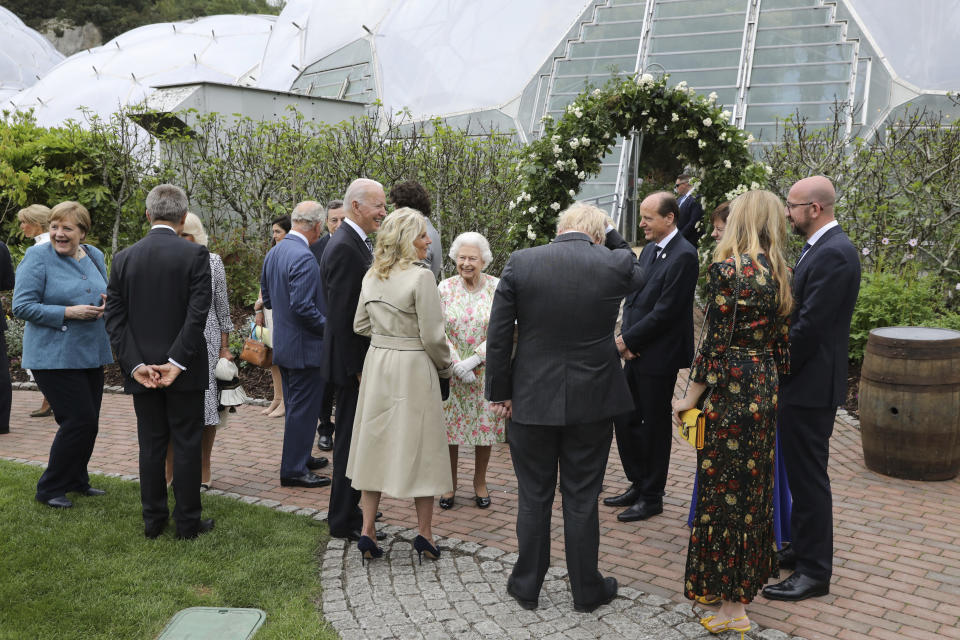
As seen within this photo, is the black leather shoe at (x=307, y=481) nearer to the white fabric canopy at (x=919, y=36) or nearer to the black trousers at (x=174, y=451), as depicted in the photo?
the black trousers at (x=174, y=451)

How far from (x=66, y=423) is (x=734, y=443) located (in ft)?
13.8

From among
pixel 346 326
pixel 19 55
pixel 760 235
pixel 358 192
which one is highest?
pixel 19 55

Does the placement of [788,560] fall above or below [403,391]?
below

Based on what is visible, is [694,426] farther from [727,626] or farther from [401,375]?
[401,375]

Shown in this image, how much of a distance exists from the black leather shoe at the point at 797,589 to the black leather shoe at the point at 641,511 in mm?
1145

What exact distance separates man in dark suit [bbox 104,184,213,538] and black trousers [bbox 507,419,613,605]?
2.02 m

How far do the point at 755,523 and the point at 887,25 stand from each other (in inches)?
566

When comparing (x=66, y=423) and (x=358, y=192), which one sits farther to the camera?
(x=66, y=423)

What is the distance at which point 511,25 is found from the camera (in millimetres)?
17031

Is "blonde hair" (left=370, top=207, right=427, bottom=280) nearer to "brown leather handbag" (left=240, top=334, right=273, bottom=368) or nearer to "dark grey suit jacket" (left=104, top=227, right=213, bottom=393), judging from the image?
"dark grey suit jacket" (left=104, top=227, right=213, bottom=393)

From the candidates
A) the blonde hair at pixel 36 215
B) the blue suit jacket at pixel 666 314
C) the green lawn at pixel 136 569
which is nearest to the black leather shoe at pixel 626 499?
the blue suit jacket at pixel 666 314

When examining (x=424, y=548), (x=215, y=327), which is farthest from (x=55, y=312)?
(x=424, y=548)

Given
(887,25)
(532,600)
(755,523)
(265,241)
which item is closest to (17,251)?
(265,241)

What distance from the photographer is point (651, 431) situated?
5066mm
